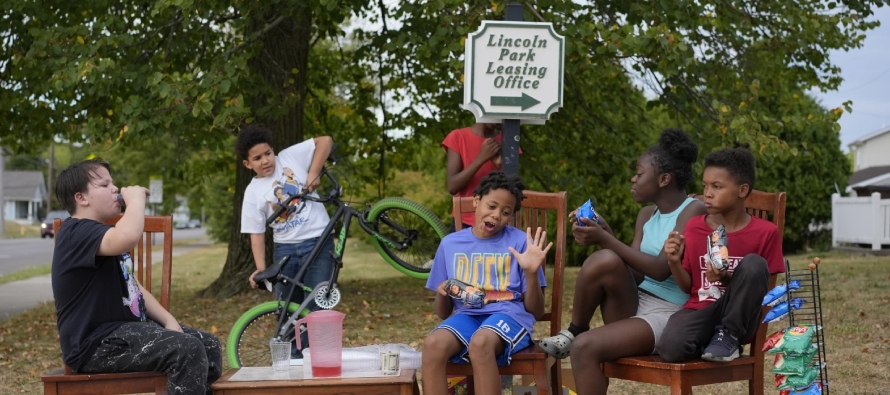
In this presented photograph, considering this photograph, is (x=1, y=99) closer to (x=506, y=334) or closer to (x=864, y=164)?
(x=506, y=334)

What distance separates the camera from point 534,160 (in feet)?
33.9

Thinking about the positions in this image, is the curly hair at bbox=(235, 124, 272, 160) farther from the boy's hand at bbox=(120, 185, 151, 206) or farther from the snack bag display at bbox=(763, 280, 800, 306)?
the snack bag display at bbox=(763, 280, 800, 306)

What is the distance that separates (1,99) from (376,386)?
771 centimetres

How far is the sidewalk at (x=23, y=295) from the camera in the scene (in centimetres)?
1138

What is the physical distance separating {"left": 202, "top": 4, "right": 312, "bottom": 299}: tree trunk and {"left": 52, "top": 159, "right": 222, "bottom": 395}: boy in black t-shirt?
540 cm

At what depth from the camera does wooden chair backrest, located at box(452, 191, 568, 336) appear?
438 centimetres

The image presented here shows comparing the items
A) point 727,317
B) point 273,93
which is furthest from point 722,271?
point 273,93

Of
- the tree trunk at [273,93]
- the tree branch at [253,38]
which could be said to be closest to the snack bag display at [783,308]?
the tree branch at [253,38]

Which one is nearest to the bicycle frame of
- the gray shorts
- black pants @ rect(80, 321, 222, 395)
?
black pants @ rect(80, 321, 222, 395)

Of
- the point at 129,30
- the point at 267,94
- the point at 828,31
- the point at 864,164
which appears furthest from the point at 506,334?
the point at 864,164

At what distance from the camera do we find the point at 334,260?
543 centimetres

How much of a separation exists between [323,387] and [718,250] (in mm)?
1585

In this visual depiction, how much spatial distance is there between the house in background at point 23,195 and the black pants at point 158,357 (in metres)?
88.6

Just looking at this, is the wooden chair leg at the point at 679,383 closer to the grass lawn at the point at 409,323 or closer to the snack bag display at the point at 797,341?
the snack bag display at the point at 797,341
